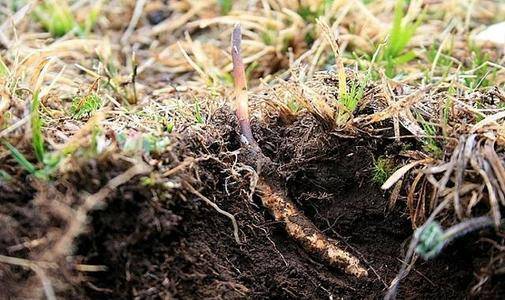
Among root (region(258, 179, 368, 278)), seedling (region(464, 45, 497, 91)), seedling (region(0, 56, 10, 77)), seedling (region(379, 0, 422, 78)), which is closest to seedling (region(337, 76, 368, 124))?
root (region(258, 179, 368, 278))

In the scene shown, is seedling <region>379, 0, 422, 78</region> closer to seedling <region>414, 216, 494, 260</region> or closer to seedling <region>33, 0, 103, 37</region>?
seedling <region>414, 216, 494, 260</region>

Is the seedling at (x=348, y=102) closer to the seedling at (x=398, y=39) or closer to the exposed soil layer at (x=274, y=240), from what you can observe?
the exposed soil layer at (x=274, y=240)

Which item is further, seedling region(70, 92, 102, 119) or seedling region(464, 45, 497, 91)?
seedling region(464, 45, 497, 91)

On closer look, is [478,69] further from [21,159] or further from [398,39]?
[21,159]

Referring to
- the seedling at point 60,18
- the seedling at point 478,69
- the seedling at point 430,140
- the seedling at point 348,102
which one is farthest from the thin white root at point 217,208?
the seedling at point 60,18

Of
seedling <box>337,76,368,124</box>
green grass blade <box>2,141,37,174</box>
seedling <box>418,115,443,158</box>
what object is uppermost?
green grass blade <box>2,141,37,174</box>

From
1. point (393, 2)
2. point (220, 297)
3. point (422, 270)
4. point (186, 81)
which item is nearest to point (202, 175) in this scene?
point (220, 297)
